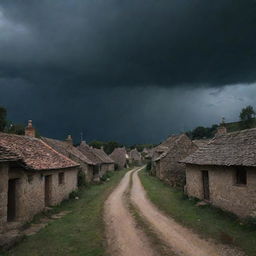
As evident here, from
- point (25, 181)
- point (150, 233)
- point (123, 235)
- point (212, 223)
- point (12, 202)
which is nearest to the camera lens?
point (123, 235)

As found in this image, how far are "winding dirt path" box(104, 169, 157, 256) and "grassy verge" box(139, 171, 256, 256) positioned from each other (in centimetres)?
256

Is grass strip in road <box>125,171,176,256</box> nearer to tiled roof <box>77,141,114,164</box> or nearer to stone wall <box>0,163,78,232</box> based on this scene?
stone wall <box>0,163,78,232</box>

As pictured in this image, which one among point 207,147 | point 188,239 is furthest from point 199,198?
point 188,239

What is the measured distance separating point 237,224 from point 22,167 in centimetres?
1099

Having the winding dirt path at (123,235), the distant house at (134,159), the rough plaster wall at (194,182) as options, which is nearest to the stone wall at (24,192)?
the winding dirt path at (123,235)

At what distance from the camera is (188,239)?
10883mm

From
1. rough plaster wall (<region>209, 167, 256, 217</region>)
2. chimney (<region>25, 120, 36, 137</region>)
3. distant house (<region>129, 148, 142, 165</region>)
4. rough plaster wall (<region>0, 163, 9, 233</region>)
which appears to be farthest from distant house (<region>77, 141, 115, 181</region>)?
distant house (<region>129, 148, 142, 165</region>)

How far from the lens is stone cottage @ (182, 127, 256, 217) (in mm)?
13672

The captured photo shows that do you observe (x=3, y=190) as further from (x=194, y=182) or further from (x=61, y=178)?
(x=194, y=182)

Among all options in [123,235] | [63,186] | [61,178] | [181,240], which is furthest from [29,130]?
[181,240]

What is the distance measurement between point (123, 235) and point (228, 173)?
731 cm

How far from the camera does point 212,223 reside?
1336 cm

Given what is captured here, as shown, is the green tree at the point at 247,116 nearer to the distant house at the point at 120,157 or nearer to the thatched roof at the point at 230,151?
the distant house at the point at 120,157

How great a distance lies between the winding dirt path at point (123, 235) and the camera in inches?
380
